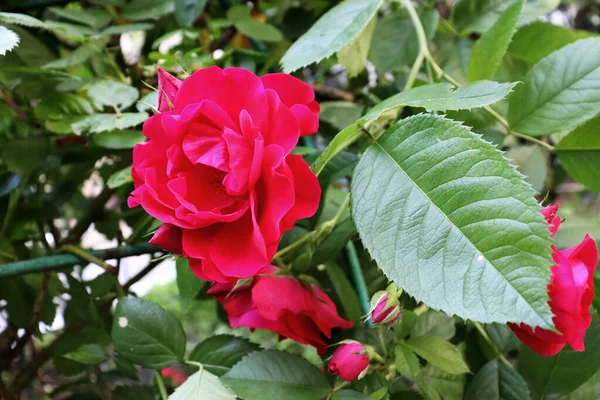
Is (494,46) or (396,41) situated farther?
(396,41)

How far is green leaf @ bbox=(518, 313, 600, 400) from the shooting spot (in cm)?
40

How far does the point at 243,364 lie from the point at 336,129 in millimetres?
347

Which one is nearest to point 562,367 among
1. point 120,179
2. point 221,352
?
point 221,352

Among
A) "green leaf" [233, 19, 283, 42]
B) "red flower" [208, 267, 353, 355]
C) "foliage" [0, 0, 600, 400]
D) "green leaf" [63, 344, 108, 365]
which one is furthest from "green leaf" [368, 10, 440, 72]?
"green leaf" [63, 344, 108, 365]

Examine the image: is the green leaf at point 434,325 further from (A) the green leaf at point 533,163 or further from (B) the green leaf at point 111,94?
(B) the green leaf at point 111,94

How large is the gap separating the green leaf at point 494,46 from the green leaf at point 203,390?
12.4 inches

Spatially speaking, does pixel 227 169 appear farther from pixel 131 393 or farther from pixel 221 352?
pixel 131 393

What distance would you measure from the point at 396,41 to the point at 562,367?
0.39 m

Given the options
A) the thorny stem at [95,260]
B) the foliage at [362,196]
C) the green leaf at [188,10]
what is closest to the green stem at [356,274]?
the foliage at [362,196]

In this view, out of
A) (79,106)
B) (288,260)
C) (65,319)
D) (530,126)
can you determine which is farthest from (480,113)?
(65,319)

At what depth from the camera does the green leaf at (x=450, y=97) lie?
321 mm

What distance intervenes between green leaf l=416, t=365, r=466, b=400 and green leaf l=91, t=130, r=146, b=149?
32cm

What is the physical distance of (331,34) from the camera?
1.47 ft

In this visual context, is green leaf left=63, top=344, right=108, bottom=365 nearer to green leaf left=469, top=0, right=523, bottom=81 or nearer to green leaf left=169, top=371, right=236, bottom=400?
green leaf left=169, top=371, right=236, bottom=400
